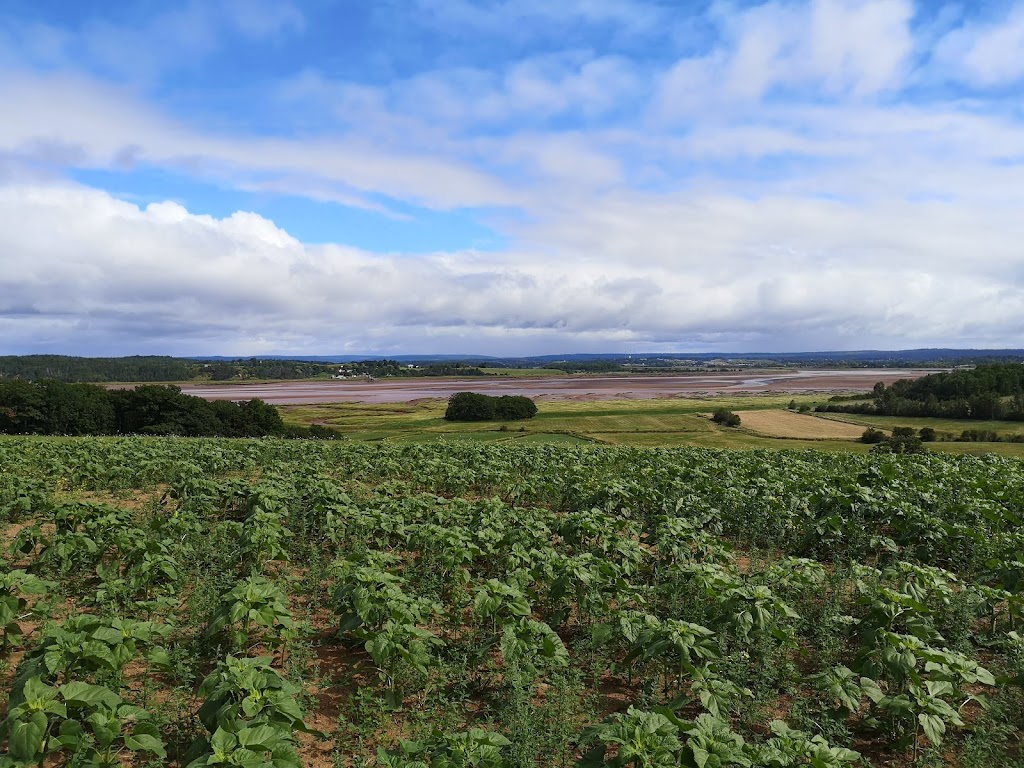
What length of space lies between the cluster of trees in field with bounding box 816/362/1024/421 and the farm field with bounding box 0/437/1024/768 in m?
116

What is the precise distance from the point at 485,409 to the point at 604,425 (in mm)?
27993

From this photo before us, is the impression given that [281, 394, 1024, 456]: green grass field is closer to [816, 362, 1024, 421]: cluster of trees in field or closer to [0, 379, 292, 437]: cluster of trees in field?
[816, 362, 1024, 421]: cluster of trees in field

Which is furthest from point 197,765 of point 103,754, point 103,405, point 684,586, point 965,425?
point 965,425

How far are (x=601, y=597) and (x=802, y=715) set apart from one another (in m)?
3.49

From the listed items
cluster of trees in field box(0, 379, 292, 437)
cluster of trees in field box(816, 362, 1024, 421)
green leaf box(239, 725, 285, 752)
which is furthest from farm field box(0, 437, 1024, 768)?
cluster of trees in field box(816, 362, 1024, 421)

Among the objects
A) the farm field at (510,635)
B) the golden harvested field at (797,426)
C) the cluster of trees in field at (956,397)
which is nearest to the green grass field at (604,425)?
the golden harvested field at (797,426)

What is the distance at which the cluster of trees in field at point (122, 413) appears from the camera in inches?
3140

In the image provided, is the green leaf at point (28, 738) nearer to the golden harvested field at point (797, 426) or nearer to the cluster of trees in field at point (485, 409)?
the golden harvested field at point (797, 426)

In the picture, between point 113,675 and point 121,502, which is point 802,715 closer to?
point 113,675

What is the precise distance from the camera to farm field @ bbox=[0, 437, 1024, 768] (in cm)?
615

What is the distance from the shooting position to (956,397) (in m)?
120

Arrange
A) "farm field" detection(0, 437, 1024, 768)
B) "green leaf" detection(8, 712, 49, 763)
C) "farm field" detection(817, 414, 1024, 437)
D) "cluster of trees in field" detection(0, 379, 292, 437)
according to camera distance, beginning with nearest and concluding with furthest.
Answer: "green leaf" detection(8, 712, 49, 763), "farm field" detection(0, 437, 1024, 768), "cluster of trees in field" detection(0, 379, 292, 437), "farm field" detection(817, 414, 1024, 437)

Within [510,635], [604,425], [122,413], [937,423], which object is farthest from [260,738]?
[937,423]

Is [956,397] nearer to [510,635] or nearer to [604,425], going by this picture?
[604,425]
